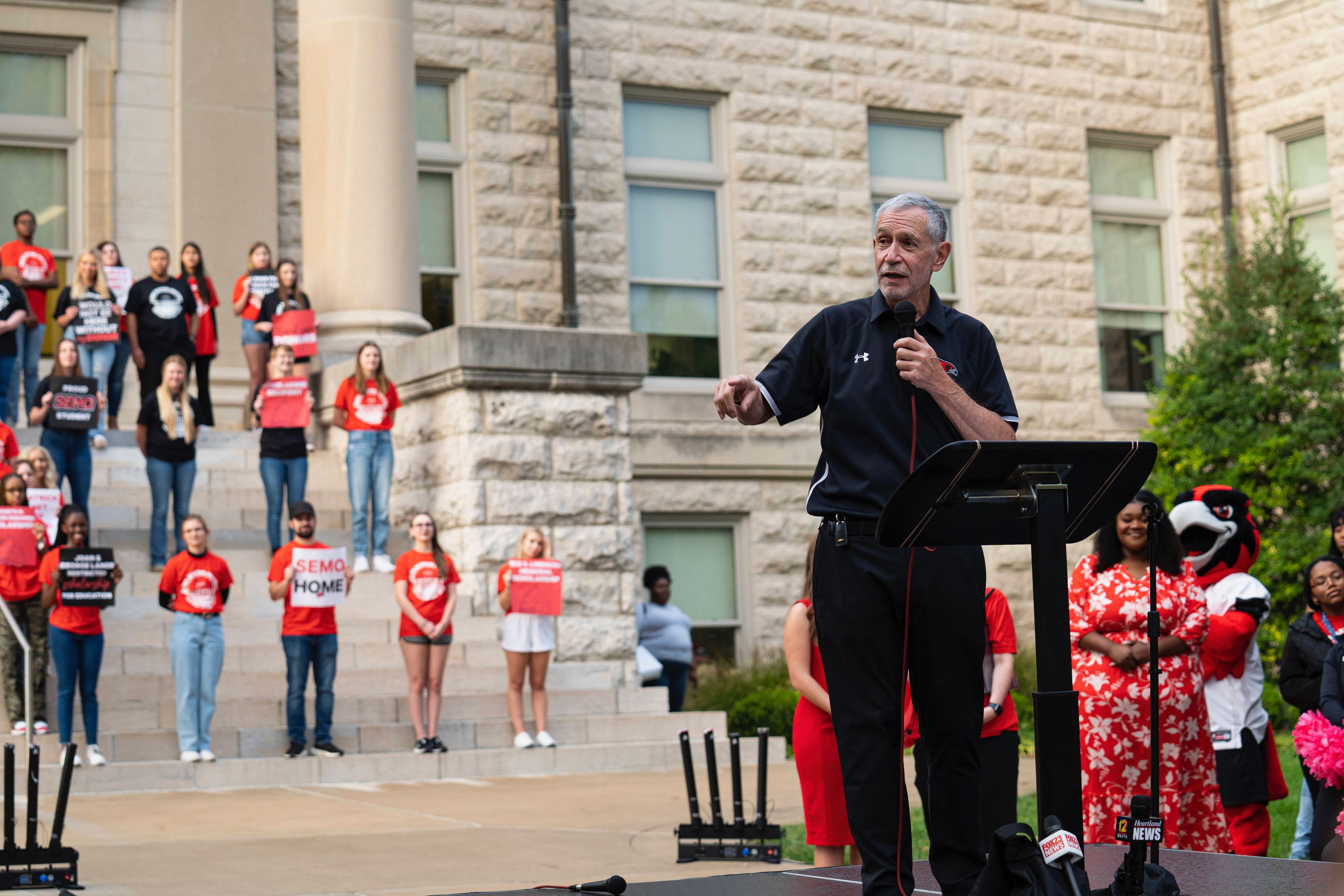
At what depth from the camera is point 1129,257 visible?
21984 millimetres

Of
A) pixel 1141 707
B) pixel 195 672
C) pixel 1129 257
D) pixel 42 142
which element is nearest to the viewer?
pixel 1141 707

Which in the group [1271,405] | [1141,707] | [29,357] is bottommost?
[1141,707]

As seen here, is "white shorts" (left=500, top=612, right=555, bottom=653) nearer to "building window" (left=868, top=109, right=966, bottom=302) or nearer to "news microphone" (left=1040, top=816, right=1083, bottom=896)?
"news microphone" (left=1040, top=816, right=1083, bottom=896)

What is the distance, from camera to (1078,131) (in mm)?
21516

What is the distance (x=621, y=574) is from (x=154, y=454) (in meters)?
3.87

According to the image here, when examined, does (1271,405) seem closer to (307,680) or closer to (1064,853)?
(307,680)

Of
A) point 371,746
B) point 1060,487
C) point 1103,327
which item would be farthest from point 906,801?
point 1103,327

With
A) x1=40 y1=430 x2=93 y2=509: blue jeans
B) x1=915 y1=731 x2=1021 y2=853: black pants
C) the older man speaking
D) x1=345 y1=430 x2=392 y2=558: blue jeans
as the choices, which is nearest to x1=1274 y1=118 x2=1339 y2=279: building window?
x1=345 y1=430 x2=392 y2=558: blue jeans

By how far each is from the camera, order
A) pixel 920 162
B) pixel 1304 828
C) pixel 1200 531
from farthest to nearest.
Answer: pixel 920 162
pixel 1200 531
pixel 1304 828

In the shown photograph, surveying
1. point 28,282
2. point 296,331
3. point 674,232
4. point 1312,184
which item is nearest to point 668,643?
point 296,331

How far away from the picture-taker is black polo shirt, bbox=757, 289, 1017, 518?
14.9 feet

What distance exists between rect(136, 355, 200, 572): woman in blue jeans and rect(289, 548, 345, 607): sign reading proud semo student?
6.31ft

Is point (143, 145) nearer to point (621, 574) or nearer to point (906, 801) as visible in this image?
point (621, 574)

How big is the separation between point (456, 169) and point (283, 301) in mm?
3450
